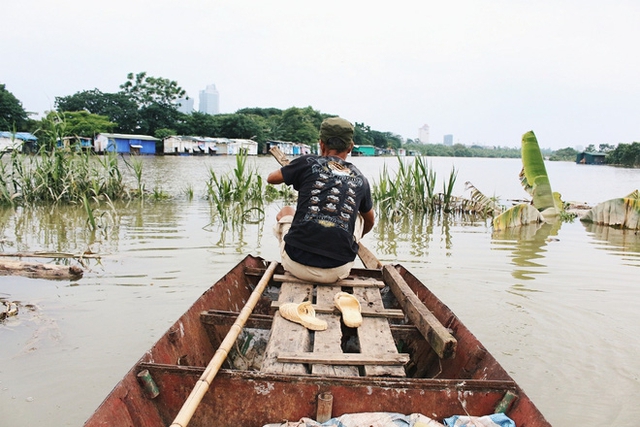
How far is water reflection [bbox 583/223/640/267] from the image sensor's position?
7965mm

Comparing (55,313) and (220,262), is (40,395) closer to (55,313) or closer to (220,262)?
(55,313)

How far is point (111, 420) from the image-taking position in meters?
1.99

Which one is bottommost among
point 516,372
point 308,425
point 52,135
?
point 516,372

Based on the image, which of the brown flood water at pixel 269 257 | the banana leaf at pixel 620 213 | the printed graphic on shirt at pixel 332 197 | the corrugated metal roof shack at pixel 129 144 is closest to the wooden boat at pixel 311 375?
the printed graphic on shirt at pixel 332 197

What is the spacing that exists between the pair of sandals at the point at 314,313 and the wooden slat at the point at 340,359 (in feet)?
1.17

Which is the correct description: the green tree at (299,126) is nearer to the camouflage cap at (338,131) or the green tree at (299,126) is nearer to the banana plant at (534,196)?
the banana plant at (534,196)

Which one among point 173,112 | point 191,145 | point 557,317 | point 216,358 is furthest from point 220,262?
point 173,112

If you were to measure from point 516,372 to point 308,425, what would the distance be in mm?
2234

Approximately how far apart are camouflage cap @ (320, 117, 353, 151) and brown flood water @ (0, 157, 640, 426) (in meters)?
2.04

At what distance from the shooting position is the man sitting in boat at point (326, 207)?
3.40m

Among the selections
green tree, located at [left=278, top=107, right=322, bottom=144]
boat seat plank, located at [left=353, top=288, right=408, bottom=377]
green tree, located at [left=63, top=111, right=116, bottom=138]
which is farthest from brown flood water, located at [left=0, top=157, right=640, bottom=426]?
green tree, located at [left=278, top=107, right=322, bottom=144]

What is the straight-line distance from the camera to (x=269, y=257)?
7035 millimetres

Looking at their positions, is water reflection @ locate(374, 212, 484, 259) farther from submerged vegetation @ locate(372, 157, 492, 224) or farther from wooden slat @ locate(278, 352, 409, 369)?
wooden slat @ locate(278, 352, 409, 369)

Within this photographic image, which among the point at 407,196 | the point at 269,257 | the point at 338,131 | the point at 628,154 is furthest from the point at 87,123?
the point at 628,154
